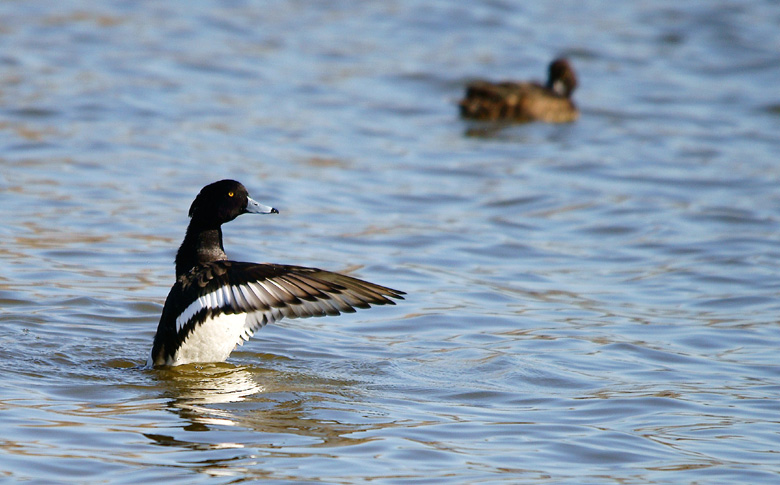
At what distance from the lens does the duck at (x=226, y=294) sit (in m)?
Result: 6.09

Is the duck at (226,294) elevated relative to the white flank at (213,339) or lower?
elevated

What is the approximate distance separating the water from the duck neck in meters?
0.66

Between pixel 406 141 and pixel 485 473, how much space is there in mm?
9445

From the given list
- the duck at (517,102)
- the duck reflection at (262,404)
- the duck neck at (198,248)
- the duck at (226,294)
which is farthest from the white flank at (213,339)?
the duck at (517,102)

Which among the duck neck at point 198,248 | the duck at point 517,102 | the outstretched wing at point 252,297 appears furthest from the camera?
the duck at point 517,102

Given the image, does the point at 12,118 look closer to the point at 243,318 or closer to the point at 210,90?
the point at 210,90

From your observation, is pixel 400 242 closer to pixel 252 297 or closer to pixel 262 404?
pixel 252 297

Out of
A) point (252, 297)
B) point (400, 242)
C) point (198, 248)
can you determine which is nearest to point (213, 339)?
point (252, 297)

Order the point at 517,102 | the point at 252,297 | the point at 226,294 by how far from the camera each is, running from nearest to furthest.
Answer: the point at 252,297, the point at 226,294, the point at 517,102

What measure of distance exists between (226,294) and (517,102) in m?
9.79

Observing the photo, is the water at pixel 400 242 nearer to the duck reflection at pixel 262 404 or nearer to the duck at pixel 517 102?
the duck reflection at pixel 262 404

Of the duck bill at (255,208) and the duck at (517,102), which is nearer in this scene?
the duck bill at (255,208)

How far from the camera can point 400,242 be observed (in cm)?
1012

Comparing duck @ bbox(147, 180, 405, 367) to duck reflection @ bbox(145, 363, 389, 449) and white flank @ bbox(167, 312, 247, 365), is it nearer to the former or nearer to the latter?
white flank @ bbox(167, 312, 247, 365)
